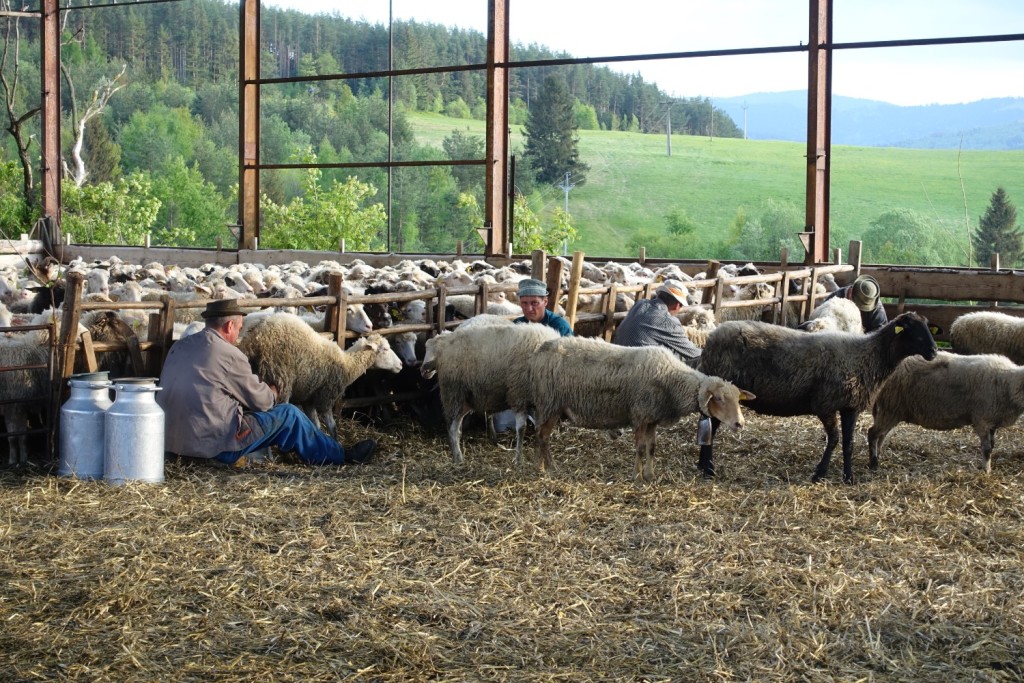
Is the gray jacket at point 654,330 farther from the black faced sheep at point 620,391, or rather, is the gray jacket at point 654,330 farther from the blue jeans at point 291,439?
the blue jeans at point 291,439

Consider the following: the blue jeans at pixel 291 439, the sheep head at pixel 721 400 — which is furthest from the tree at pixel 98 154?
the sheep head at pixel 721 400

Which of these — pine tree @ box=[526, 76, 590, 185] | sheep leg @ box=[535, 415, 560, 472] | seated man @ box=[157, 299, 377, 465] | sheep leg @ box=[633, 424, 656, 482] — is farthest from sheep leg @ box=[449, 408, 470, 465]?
pine tree @ box=[526, 76, 590, 185]

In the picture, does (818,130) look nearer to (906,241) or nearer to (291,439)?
(291,439)

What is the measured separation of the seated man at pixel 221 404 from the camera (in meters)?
7.86

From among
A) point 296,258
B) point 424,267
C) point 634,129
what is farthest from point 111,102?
point 424,267

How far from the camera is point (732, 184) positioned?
94.2 metres

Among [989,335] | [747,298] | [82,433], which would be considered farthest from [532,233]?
[82,433]

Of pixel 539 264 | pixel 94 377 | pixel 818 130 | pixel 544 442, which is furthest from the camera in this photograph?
pixel 818 130

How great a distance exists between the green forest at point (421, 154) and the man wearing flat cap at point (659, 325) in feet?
207

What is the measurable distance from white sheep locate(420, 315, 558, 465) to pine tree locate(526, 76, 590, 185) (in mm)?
75655

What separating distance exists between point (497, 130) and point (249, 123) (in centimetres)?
534

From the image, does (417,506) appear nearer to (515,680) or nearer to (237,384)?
(237,384)

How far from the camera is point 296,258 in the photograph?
2161cm

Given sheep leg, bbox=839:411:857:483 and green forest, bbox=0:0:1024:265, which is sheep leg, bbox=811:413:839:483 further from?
green forest, bbox=0:0:1024:265
